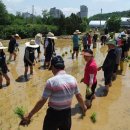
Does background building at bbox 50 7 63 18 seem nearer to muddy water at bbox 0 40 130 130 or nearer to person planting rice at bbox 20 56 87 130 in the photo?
muddy water at bbox 0 40 130 130

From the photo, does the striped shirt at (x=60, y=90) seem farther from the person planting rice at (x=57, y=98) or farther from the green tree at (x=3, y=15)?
Result: the green tree at (x=3, y=15)

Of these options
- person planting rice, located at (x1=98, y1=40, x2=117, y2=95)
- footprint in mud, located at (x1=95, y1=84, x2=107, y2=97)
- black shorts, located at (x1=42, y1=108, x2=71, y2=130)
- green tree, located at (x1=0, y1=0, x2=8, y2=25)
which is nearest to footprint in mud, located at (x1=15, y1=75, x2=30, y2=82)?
footprint in mud, located at (x1=95, y1=84, x2=107, y2=97)

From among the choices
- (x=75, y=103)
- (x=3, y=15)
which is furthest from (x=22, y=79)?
(x=3, y=15)

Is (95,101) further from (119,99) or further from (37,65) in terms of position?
(37,65)

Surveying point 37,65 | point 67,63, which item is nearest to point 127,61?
point 67,63

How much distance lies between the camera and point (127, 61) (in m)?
19.2

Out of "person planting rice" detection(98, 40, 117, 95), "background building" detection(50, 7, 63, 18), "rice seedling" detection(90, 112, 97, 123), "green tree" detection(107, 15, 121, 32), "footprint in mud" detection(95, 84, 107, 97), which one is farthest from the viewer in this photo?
"green tree" detection(107, 15, 121, 32)

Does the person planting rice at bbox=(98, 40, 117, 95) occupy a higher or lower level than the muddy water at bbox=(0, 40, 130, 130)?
higher

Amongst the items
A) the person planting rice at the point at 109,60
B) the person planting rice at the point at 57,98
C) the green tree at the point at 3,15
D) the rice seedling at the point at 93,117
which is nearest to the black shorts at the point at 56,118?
the person planting rice at the point at 57,98

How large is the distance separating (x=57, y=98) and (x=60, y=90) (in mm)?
154

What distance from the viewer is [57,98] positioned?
17.5 ft

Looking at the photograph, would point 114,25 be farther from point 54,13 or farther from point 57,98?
point 57,98

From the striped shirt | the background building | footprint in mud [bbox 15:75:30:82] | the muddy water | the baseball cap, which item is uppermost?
the background building

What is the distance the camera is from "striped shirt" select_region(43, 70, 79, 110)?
206 inches
